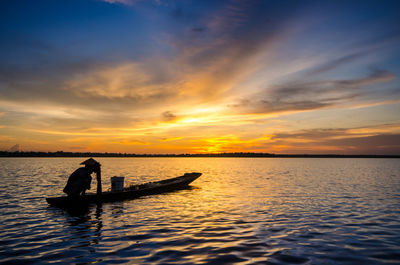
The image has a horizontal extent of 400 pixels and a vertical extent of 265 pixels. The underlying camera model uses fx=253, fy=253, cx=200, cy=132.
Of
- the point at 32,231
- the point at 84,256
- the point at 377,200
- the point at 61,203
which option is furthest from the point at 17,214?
the point at 377,200

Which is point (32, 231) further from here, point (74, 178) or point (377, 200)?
point (377, 200)

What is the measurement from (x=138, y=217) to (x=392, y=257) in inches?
507

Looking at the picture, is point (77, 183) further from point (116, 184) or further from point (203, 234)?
point (203, 234)

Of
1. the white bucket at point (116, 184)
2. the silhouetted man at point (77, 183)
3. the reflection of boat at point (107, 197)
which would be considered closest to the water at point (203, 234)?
the reflection of boat at point (107, 197)

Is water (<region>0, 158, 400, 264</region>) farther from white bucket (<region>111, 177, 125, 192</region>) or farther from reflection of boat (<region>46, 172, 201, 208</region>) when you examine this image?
white bucket (<region>111, 177, 125, 192</region>)

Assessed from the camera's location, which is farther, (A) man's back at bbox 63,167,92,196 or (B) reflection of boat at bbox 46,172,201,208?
(A) man's back at bbox 63,167,92,196

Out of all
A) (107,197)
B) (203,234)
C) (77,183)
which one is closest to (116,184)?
(107,197)

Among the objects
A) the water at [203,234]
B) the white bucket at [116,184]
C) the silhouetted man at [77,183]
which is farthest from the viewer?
the white bucket at [116,184]

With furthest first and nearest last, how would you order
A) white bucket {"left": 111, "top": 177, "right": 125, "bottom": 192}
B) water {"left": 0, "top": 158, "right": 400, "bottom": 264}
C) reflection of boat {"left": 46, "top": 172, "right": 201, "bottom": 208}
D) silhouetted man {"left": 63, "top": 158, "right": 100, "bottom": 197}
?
1. white bucket {"left": 111, "top": 177, "right": 125, "bottom": 192}
2. silhouetted man {"left": 63, "top": 158, "right": 100, "bottom": 197}
3. reflection of boat {"left": 46, "top": 172, "right": 201, "bottom": 208}
4. water {"left": 0, "top": 158, "right": 400, "bottom": 264}

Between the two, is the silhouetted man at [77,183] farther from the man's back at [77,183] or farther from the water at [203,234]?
the water at [203,234]

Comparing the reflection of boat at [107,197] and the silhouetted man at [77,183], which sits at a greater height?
the silhouetted man at [77,183]

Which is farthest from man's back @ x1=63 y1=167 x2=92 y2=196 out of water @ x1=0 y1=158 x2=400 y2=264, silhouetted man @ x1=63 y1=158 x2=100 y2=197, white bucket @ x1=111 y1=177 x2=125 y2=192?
white bucket @ x1=111 y1=177 x2=125 y2=192

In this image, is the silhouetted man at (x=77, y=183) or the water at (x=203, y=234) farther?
the silhouetted man at (x=77, y=183)

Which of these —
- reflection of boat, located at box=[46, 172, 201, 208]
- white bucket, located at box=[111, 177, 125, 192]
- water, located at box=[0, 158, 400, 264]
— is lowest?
water, located at box=[0, 158, 400, 264]
